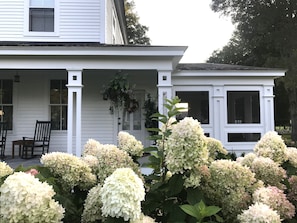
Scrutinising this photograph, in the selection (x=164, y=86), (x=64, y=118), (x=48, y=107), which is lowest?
(x=64, y=118)

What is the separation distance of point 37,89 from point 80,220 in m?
9.02

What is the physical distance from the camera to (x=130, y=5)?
31812mm

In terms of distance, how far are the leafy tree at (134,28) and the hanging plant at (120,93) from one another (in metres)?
24.8

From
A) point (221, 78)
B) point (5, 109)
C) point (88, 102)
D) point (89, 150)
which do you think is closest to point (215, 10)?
point (221, 78)

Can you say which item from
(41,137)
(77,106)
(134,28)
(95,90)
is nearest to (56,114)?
(41,137)

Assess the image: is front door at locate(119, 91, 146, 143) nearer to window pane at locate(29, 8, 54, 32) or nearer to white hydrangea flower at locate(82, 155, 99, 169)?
window pane at locate(29, 8, 54, 32)

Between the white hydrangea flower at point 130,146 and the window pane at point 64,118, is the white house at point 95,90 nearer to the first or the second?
the window pane at point 64,118

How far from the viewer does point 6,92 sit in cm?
952

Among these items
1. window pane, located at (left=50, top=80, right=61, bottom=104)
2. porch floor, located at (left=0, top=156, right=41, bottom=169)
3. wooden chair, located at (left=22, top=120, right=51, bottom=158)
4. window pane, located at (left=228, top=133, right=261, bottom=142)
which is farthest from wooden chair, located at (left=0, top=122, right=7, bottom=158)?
window pane, located at (left=228, top=133, right=261, bottom=142)

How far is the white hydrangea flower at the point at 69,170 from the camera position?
1.29m

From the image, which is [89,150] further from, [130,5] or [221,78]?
[130,5]

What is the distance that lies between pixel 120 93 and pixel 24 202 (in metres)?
7.38

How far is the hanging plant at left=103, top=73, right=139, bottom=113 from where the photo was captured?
8031 millimetres

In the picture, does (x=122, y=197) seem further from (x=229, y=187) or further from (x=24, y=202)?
(x=229, y=187)
